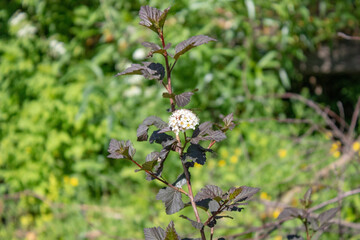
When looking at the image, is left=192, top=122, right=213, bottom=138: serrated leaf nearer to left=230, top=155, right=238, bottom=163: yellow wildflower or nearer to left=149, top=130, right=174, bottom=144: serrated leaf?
left=149, top=130, right=174, bottom=144: serrated leaf

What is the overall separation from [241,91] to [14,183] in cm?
190

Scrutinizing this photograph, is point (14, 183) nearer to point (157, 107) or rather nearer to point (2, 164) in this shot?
point (2, 164)

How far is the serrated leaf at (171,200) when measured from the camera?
0.86 m

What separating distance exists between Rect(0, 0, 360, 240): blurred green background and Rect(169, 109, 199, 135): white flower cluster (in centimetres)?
181

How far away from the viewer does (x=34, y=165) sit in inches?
116

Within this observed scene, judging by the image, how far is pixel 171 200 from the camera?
881mm

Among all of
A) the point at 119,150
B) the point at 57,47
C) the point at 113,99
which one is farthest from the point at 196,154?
the point at 57,47

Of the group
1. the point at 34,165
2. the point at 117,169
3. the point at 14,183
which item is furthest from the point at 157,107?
the point at 14,183

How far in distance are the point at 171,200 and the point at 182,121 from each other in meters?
0.18

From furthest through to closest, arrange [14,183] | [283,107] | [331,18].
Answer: [283,107] → [331,18] → [14,183]

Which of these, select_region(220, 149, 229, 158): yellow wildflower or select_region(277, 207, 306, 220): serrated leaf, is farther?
select_region(220, 149, 229, 158): yellow wildflower

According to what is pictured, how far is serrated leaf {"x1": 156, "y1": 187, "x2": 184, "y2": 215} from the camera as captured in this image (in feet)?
2.84

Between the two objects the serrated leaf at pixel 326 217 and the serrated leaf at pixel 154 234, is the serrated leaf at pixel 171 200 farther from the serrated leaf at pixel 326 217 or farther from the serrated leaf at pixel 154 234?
the serrated leaf at pixel 326 217

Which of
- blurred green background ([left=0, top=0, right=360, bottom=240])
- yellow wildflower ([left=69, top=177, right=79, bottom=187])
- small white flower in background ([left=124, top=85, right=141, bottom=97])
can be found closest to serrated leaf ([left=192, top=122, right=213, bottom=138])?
blurred green background ([left=0, top=0, right=360, bottom=240])
